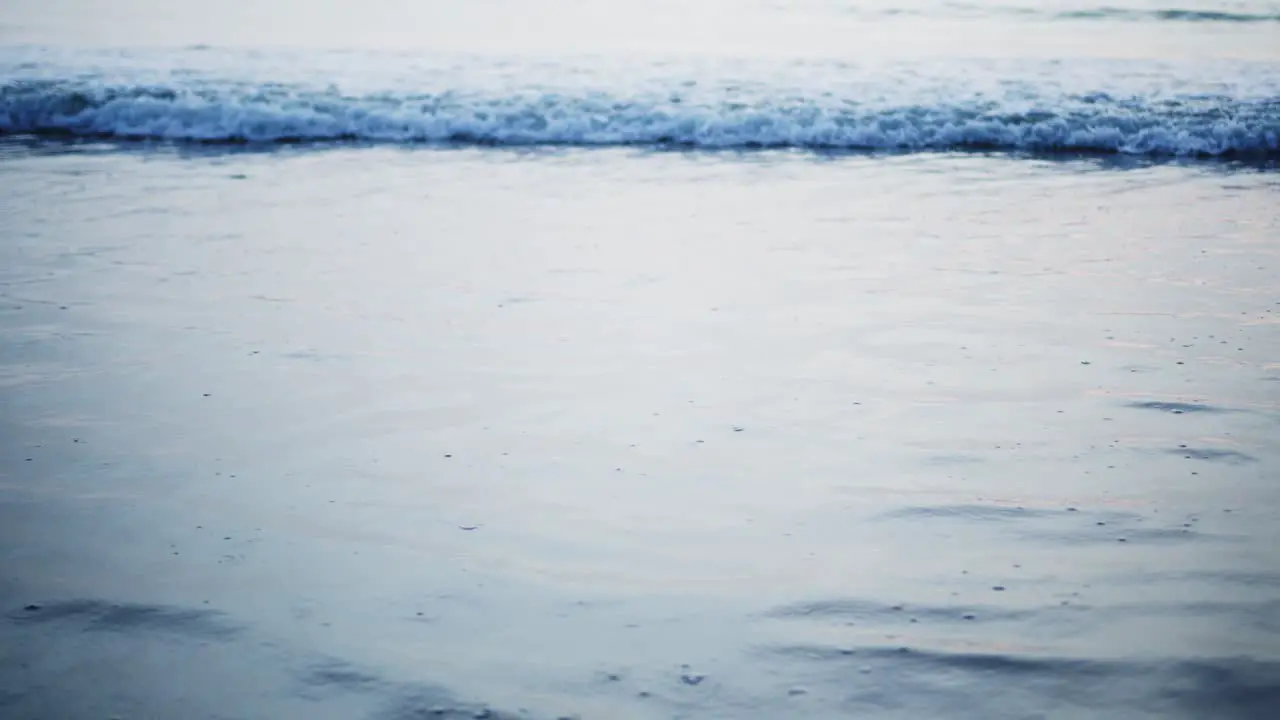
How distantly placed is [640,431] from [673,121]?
23.9ft

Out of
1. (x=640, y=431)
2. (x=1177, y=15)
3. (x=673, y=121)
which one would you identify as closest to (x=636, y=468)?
(x=640, y=431)

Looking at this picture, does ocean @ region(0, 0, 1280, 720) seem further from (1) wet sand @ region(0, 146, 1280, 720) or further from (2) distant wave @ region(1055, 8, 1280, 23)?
(2) distant wave @ region(1055, 8, 1280, 23)

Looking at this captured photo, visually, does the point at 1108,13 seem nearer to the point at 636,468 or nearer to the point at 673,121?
the point at 673,121

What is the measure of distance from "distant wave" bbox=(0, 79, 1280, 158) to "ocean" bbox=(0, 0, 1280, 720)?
0.84ft

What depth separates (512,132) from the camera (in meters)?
10.6

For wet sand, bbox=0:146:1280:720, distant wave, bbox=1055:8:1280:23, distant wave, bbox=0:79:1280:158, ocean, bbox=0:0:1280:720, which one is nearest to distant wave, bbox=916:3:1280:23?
distant wave, bbox=1055:8:1280:23

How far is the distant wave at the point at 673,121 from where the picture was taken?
10320 mm

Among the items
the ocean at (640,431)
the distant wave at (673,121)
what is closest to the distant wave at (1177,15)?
the distant wave at (673,121)

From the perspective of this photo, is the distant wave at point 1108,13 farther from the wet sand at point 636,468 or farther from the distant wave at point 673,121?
the wet sand at point 636,468

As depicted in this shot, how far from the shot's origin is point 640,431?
12.9 ft

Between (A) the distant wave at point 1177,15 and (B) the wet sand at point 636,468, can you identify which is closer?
(B) the wet sand at point 636,468

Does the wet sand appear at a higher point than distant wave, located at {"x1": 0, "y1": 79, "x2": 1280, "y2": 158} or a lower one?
lower

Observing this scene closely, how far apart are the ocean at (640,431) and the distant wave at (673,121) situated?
0.84 feet

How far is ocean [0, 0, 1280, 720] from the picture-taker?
8.40ft
